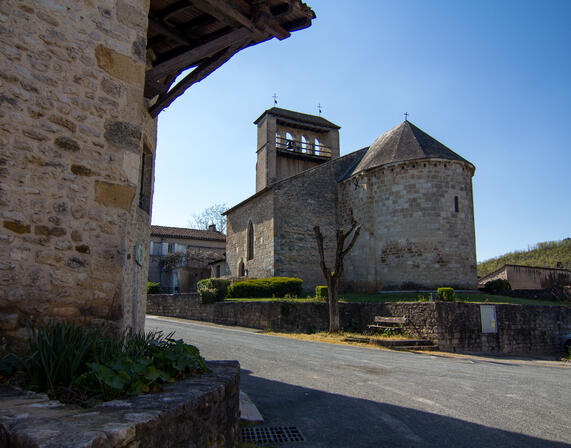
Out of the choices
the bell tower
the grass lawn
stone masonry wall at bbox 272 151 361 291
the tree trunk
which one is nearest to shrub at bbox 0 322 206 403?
the tree trunk

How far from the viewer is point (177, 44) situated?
703cm

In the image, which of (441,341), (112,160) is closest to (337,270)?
(441,341)

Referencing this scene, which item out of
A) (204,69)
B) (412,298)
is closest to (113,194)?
(204,69)

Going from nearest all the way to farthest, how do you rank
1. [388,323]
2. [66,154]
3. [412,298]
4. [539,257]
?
[66,154] < [388,323] < [412,298] < [539,257]

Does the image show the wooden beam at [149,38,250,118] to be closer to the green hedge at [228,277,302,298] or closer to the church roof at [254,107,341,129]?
the green hedge at [228,277,302,298]

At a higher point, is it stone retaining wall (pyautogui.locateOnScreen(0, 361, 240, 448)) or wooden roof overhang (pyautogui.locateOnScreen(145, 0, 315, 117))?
wooden roof overhang (pyautogui.locateOnScreen(145, 0, 315, 117))

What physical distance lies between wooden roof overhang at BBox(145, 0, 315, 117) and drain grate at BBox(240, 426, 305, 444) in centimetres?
461

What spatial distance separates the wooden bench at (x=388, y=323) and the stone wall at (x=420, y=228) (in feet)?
18.5

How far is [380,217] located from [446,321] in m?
8.40

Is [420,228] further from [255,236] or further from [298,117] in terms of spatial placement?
[298,117]

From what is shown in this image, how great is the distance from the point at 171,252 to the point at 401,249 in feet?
76.8

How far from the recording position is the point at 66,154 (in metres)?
4.18

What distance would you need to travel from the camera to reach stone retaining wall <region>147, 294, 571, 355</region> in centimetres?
1357

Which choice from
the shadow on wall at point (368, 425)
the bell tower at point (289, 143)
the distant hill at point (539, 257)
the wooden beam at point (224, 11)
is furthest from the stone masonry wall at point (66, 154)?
the distant hill at point (539, 257)
